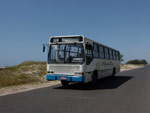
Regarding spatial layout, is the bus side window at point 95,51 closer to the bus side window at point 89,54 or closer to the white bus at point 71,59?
the white bus at point 71,59

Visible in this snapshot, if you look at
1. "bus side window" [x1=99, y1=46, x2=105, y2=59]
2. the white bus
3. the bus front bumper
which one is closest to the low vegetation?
the bus front bumper

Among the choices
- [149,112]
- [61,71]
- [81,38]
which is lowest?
[149,112]

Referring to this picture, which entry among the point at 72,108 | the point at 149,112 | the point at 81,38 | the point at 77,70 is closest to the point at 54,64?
the point at 77,70

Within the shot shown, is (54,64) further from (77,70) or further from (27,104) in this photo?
(27,104)

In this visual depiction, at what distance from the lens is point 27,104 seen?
23.7ft

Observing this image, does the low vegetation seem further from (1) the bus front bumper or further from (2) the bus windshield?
(2) the bus windshield

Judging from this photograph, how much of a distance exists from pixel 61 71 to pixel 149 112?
615cm

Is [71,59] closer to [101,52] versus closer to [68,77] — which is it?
[68,77]

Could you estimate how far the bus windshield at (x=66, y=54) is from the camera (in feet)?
36.8

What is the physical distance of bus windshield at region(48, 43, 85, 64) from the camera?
11.2m

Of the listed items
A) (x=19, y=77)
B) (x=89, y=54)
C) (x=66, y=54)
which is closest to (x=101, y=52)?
(x=89, y=54)

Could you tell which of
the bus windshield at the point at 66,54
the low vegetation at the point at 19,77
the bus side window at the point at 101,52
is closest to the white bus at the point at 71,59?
the bus windshield at the point at 66,54

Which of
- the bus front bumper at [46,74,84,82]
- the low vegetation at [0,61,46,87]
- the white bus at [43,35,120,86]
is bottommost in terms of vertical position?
the low vegetation at [0,61,46,87]

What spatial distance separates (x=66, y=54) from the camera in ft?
38.1
